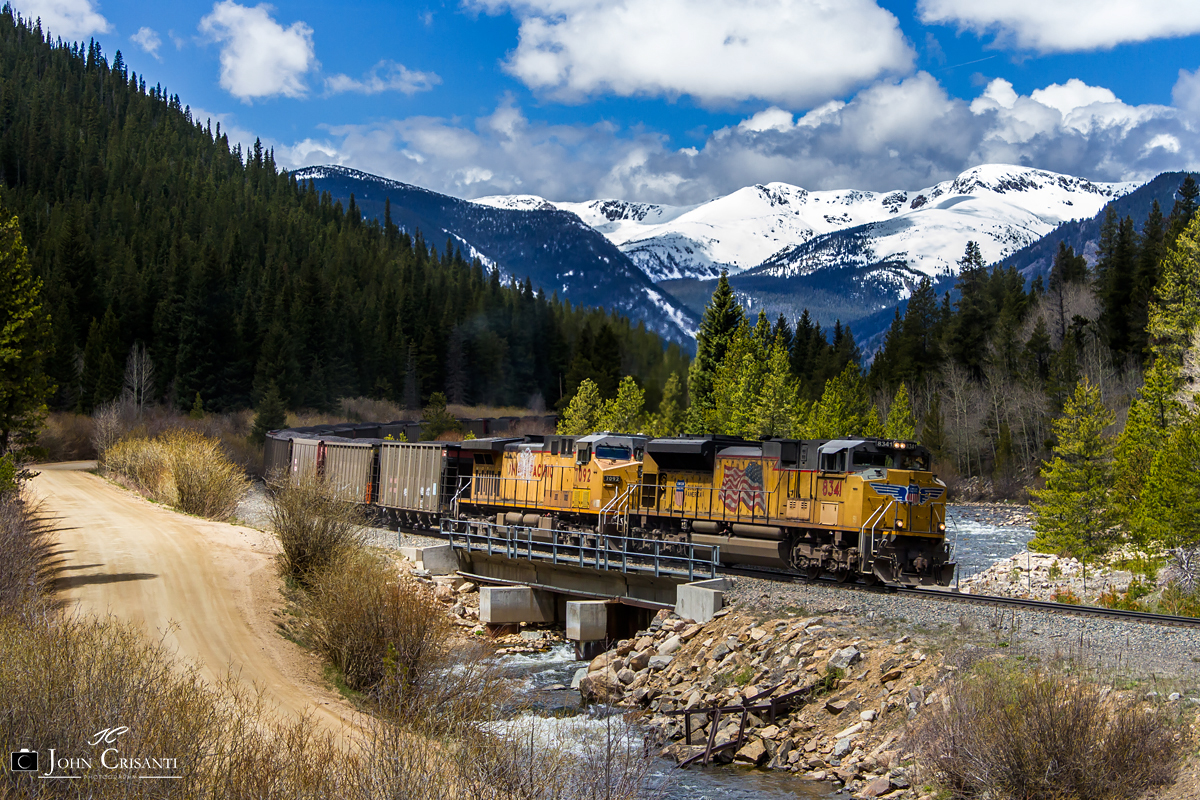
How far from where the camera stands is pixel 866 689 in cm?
1669

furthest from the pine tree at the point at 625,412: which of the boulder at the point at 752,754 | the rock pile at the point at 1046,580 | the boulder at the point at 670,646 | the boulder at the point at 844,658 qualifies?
the boulder at the point at 752,754

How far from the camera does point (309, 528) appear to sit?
970 inches

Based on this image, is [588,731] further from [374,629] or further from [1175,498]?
[1175,498]

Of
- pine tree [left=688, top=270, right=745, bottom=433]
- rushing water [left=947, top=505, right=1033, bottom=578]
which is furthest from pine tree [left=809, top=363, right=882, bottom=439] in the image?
rushing water [left=947, top=505, right=1033, bottom=578]

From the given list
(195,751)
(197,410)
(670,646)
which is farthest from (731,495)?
(197,410)

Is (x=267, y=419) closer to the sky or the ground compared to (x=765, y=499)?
closer to the sky

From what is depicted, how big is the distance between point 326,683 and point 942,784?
1114cm

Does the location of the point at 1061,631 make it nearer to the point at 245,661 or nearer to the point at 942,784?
the point at 942,784

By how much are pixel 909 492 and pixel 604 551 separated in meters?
8.01

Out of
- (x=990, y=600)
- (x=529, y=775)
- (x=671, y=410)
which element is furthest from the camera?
(x=671, y=410)

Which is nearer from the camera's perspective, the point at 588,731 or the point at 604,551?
the point at 588,731

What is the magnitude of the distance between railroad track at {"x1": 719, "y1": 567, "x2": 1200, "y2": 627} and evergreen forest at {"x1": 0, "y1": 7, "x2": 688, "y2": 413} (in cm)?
5959

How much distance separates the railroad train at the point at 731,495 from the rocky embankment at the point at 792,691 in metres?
3.62

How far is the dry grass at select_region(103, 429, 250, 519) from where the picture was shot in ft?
123
